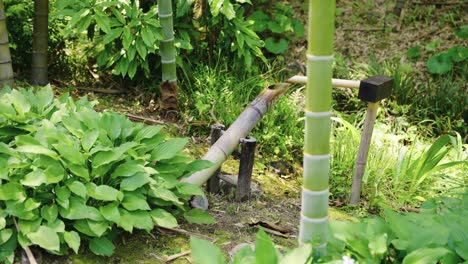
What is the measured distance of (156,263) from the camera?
312cm

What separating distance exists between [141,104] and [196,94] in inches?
Result: 19.3

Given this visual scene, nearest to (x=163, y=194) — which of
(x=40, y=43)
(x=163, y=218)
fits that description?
(x=163, y=218)

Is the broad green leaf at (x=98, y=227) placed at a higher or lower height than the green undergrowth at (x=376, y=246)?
lower

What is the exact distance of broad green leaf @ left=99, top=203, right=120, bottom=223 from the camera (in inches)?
116

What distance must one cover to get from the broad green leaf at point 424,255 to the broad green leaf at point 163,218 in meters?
1.16

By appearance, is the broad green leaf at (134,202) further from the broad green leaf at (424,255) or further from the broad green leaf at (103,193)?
the broad green leaf at (424,255)

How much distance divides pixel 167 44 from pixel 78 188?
1.94 m

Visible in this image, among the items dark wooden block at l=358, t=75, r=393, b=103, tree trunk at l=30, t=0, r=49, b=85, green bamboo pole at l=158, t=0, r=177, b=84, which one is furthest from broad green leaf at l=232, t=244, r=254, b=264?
tree trunk at l=30, t=0, r=49, b=85

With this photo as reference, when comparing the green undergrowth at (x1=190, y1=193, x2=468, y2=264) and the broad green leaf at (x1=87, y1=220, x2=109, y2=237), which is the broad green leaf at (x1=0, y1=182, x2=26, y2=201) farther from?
the green undergrowth at (x1=190, y1=193, x2=468, y2=264)

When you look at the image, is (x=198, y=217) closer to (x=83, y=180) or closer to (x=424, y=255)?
(x=83, y=180)

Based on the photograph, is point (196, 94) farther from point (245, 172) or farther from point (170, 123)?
point (245, 172)

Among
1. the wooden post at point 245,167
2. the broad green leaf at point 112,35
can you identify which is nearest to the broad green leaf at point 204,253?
the wooden post at point 245,167

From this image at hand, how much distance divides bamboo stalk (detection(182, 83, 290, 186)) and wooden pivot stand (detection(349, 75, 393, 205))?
578mm

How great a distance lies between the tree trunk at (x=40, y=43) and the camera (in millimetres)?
4879
